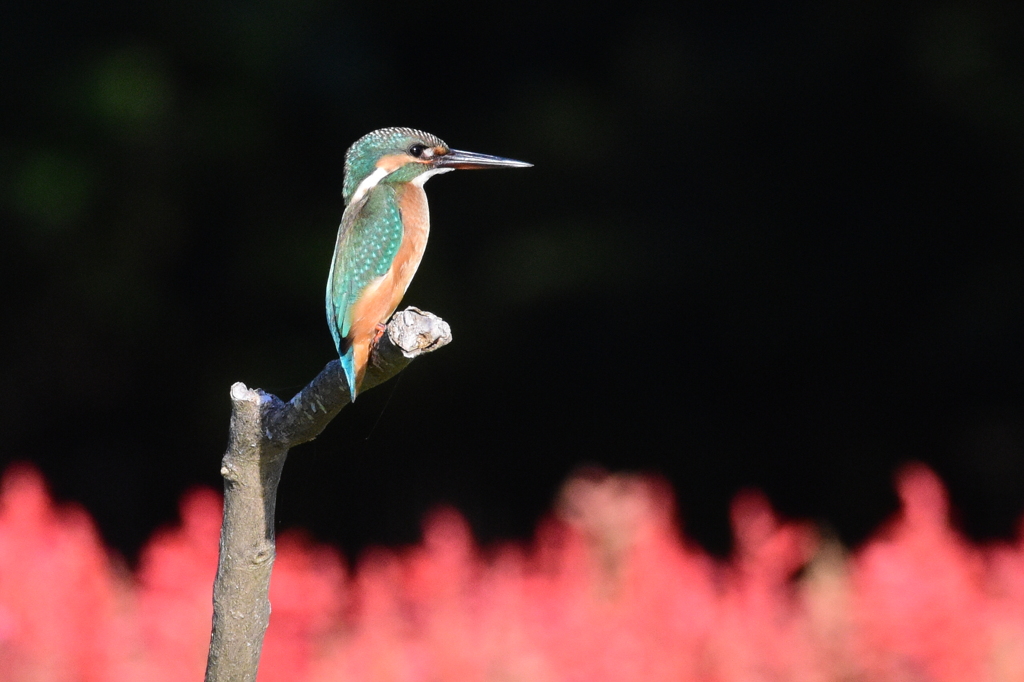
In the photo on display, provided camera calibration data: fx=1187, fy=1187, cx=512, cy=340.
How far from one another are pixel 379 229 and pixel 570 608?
620 millimetres

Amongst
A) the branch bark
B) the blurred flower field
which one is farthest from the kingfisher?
the blurred flower field

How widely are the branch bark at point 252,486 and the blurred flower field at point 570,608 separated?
0.45m

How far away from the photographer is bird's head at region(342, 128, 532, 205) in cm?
195

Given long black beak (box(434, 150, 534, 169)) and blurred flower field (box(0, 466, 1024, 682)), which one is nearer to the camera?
blurred flower field (box(0, 466, 1024, 682))

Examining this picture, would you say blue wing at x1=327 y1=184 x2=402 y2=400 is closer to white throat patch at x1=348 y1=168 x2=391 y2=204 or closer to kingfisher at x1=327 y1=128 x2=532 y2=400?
kingfisher at x1=327 y1=128 x2=532 y2=400

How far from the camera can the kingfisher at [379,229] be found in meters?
1.60

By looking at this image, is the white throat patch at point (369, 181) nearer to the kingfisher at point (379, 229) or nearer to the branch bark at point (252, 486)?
the kingfisher at point (379, 229)

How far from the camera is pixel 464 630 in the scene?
1.68m

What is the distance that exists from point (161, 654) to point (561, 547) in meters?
0.70

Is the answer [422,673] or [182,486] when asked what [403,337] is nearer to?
[422,673]

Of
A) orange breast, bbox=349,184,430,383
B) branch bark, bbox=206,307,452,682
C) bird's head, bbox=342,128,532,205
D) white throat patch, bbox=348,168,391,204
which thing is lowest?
branch bark, bbox=206,307,452,682

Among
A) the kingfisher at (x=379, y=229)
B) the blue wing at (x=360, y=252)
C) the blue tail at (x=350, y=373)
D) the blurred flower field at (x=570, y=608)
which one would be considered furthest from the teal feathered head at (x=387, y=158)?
the blue tail at (x=350, y=373)

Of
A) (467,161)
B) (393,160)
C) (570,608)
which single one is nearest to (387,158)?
(393,160)

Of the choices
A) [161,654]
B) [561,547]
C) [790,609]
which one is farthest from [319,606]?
[790,609]
